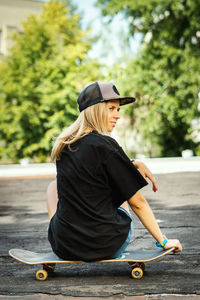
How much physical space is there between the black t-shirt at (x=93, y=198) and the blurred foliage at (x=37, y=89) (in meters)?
19.6

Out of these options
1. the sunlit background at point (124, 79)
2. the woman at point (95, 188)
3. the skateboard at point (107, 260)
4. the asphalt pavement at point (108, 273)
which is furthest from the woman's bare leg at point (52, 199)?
the sunlit background at point (124, 79)

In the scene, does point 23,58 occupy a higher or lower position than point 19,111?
higher

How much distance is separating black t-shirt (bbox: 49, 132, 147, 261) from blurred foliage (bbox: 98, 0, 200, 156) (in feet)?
62.2

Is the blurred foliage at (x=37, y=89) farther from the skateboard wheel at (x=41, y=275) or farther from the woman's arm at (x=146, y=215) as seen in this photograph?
the woman's arm at (x=146, y=215)

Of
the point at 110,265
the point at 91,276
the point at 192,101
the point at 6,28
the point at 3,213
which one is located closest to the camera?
the point at 91,276

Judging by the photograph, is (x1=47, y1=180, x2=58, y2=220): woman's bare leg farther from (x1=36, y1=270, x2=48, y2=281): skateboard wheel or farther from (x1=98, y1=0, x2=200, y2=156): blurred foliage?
(x1=98, y1=0, x2=200, y2=156): blurred foliage

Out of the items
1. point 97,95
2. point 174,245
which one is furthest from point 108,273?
point 97,95

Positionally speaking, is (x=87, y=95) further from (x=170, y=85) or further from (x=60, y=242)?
(x=170, y=85)

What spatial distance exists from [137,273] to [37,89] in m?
20.6

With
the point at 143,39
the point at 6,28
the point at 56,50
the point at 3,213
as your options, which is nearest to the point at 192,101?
the point at 143,39

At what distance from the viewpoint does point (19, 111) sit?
23203mm

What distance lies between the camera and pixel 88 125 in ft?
11.1

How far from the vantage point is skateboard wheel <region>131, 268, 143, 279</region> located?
3396mm

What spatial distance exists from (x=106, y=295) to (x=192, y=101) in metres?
20.2
